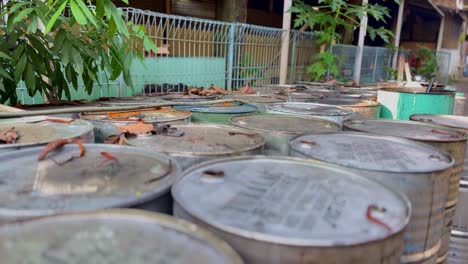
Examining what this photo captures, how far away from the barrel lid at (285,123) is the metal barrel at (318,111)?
126 mm

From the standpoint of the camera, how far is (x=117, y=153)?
1.69 m

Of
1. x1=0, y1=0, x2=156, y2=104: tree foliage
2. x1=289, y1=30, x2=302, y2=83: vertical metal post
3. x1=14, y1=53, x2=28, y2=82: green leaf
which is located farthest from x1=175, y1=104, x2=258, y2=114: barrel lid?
x1=289, y1=30, x2=302, y2=83: vertical metal post

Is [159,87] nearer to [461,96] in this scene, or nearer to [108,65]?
[108,65]

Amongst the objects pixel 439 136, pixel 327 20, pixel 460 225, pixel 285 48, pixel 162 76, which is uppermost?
pixel 327 20

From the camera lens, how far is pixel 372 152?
6.02 feet

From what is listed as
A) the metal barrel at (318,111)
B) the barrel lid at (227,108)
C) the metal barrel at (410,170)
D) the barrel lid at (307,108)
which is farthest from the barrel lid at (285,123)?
the metal barrel at (410,170)

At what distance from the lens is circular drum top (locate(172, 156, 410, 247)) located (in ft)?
3.31

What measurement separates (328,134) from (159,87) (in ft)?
11.6

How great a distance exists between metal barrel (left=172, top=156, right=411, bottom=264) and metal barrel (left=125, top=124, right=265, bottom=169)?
13 cm

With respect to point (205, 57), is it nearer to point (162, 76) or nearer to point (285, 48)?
point (162, 76)

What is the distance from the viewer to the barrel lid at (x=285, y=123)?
8.07 ft

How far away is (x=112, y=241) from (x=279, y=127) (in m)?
1.69

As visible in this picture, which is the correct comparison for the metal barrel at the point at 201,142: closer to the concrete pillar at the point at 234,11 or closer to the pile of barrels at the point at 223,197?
the pile of barrels at the point at 223,197

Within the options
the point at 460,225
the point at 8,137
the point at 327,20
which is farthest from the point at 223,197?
the point at 327,20
